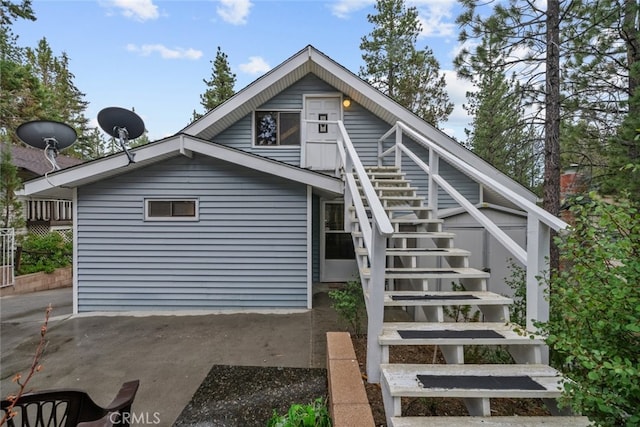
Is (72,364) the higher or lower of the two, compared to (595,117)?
lower

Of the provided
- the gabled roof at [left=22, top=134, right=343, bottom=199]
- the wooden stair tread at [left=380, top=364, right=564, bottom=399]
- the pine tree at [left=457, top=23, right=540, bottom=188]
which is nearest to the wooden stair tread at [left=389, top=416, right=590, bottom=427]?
the wooden stair tread at [left=380, top=364, right=564, bottom=399]

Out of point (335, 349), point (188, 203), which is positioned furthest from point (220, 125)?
point (335, 349)

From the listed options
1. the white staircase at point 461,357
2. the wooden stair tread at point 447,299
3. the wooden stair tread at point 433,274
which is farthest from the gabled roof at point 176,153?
the wooden stair tread at point 447,299

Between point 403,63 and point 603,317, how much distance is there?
1415 centimetres

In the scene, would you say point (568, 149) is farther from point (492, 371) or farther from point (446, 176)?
point (492, 371)

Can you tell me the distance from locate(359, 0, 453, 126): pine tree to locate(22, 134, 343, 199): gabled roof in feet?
34.4

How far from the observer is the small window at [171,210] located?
5.38 meters

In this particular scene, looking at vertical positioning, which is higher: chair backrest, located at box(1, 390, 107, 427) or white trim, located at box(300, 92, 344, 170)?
white trim, located at box(300, 92, 344, 170)

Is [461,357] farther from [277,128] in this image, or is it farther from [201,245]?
[277,128]

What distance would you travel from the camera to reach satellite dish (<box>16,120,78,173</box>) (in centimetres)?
440

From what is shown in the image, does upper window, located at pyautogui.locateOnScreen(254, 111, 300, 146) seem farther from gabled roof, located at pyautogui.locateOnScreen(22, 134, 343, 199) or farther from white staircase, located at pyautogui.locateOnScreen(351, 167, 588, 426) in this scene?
white staircase, located at pyautogui.locateOnScreen(351, 167, 588, 426)

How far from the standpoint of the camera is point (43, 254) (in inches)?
333

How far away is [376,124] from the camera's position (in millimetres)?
6977

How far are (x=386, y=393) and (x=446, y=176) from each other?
228 inches
